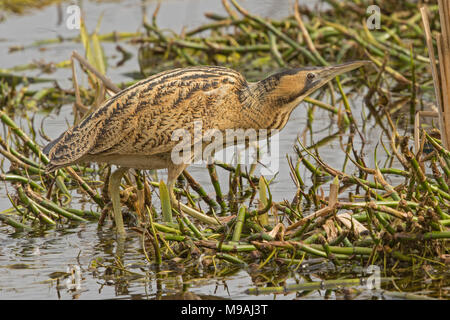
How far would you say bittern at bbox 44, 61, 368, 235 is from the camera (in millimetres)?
4668

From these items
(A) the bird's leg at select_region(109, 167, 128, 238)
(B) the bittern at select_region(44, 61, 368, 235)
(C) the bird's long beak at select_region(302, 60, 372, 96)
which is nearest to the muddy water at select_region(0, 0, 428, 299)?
(A) the bird's leg at select_region(109, 167, 128, 238)

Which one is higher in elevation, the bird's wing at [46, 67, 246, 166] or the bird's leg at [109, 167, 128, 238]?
the bird's wing at [46, 67, 246, 166]

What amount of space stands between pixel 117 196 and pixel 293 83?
1142mm

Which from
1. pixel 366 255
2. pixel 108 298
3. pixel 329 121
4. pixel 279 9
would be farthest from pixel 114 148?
pixel 279 9

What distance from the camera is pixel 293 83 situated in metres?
4.75

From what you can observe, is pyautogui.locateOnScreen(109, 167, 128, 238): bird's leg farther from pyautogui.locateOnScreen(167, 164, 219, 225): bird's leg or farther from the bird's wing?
pyautogui.locateOnScreen(167, 164, 219, 225): bird's leg

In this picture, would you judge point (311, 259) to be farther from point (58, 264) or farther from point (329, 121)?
point (329, 121)

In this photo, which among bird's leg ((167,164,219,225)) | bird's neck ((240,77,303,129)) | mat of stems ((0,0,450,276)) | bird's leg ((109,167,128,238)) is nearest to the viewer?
mat of stems ((0,0,450,276))

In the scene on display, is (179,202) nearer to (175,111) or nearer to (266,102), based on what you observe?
(175,111)

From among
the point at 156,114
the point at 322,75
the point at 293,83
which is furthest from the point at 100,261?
the point at 322,75

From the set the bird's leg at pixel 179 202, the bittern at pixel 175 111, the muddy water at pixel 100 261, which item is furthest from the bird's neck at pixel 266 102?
the muddy water at pixel 100 261

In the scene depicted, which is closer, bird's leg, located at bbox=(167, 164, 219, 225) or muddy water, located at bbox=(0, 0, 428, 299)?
muddy water, located at bbox=(0, 0, 428, 299)

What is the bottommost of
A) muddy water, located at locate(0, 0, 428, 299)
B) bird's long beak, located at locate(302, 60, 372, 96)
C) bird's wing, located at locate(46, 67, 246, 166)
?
muddy water, located at locate(0, 0, 428, 299)
